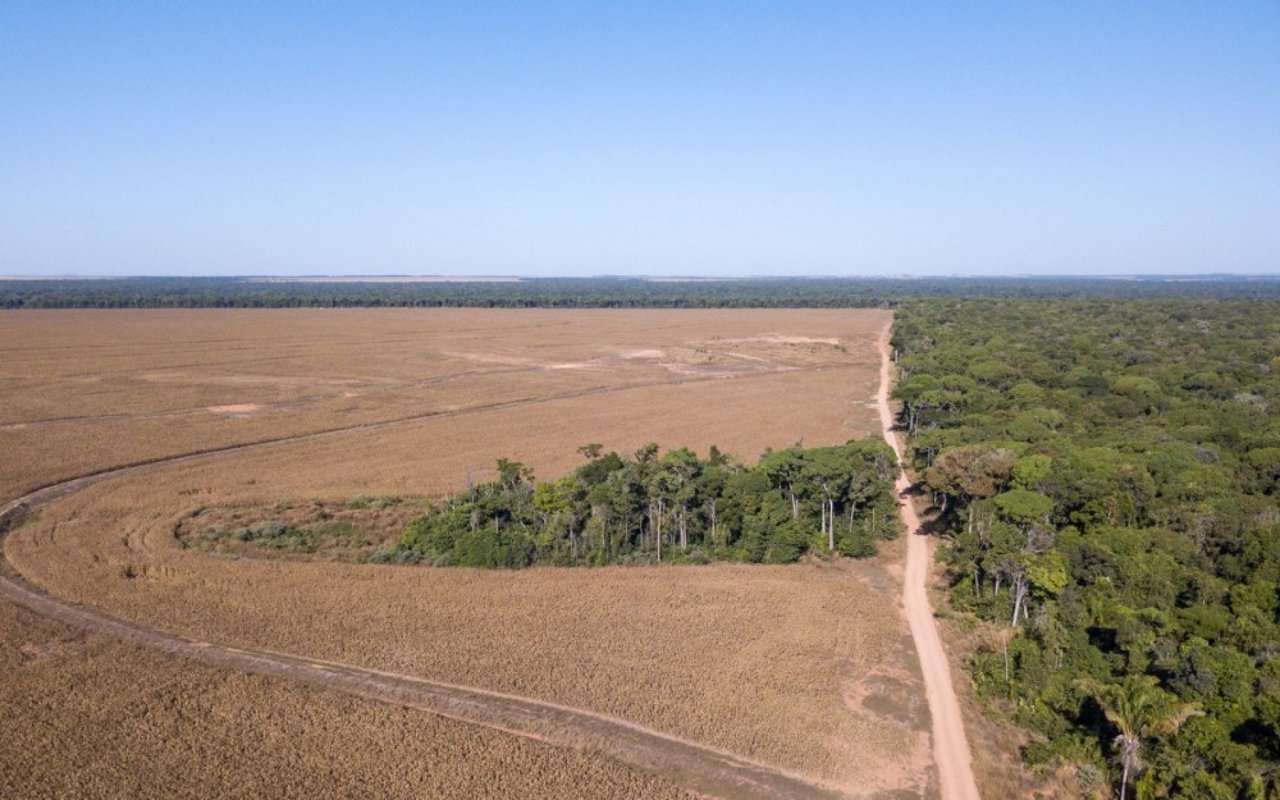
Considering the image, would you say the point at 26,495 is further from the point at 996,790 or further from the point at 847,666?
the point at 996,790

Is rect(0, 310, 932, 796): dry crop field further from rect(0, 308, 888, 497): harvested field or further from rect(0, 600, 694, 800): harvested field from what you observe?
rect(0, 308, 888, 497): harvested field

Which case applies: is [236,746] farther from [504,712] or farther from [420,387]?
[420,387]

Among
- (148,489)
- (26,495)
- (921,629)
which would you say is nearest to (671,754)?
(921,629)

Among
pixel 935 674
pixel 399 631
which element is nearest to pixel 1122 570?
pixel 935 674

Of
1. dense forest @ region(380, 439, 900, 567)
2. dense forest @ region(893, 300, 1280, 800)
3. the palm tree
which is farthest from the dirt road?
the palm tree

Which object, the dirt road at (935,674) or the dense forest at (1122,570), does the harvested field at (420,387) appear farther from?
the dirt road at (935,674)
